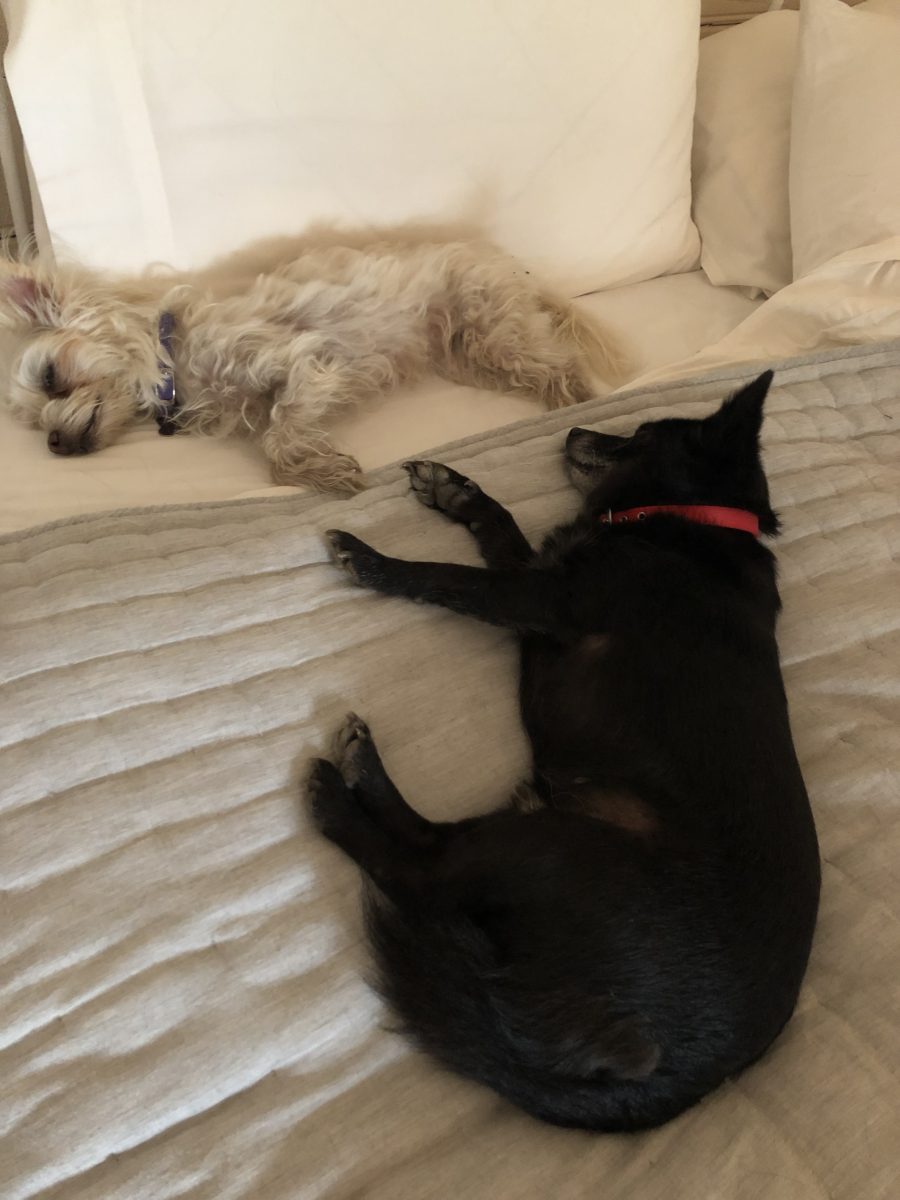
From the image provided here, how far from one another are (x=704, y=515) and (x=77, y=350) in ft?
4.02

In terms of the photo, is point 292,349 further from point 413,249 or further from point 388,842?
point 388,842

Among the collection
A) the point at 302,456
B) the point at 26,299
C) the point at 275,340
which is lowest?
the point at 302,456

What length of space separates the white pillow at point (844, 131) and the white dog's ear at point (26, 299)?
62.8 inches

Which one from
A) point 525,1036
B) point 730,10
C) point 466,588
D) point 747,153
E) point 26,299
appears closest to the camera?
point 525,1036

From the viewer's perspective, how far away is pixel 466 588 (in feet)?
3.99

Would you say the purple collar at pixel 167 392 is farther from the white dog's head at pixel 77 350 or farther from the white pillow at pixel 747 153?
the white pillow at pixel 747 153

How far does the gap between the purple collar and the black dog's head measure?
87cm

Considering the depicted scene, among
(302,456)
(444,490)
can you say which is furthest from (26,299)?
(444,490)

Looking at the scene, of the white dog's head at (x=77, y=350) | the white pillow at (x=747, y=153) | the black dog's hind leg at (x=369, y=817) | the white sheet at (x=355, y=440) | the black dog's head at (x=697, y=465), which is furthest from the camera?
the white pillow at (x=747, y=153)

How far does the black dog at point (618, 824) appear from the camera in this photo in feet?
2.88

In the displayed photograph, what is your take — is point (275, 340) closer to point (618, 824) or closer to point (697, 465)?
point (697, 465)

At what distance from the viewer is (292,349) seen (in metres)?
1.74

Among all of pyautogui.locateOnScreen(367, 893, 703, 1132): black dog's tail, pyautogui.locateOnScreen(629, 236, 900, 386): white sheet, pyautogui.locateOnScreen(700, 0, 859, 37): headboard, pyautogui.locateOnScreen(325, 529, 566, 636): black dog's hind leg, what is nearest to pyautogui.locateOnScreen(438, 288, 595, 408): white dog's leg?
pyautogui.locateOnScreen(629, 236, 900, 386): white sheet

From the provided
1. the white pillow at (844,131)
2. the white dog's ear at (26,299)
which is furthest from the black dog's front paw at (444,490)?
the white pillow at (844,131)
